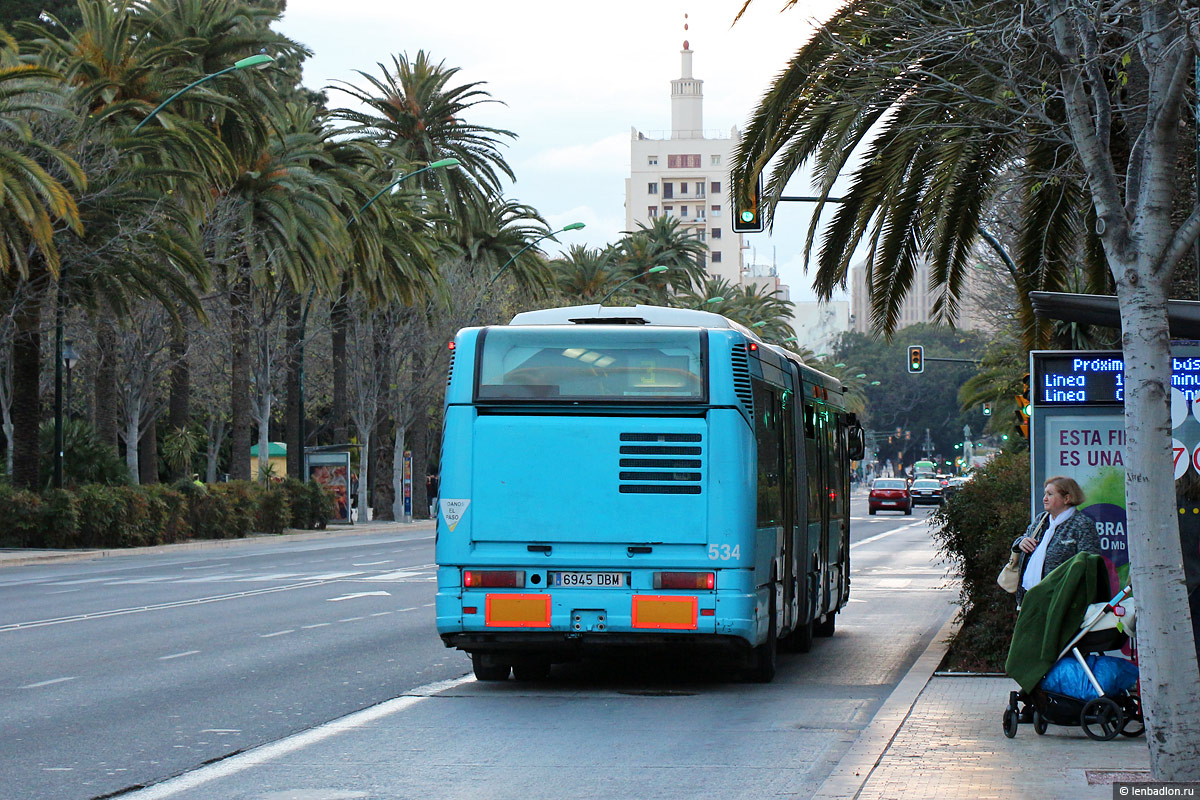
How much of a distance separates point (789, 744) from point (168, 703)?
452 centimetres

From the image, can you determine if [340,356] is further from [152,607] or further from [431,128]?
[152,607]

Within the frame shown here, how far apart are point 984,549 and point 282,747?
606cm

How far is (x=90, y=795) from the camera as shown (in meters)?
7.88

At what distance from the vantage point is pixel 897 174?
15.0 meters

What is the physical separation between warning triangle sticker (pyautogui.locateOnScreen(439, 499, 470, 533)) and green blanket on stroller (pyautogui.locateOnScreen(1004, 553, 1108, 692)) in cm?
426

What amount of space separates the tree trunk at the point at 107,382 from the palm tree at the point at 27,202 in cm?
447

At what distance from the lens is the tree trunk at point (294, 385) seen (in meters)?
47.3

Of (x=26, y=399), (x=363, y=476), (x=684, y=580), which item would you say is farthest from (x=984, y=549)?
(x=363, y=476)

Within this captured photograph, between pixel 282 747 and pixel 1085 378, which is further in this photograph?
pixel 1085 378

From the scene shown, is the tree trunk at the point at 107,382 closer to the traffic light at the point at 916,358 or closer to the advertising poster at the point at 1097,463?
the traffic light at the point at 916,358

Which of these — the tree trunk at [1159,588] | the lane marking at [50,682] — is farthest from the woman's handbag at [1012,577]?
the lane marking at [50,682]

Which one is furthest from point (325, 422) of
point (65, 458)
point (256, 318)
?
point (65, 458)

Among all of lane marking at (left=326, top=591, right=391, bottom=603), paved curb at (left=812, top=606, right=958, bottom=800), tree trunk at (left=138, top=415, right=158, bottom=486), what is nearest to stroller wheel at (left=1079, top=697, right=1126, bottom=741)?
paved curb at (left=812, top=606, right=958, bottom=800)

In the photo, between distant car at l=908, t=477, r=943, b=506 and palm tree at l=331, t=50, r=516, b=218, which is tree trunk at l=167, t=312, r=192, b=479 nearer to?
palm tree at l=331, t=50, r=516, b=218
